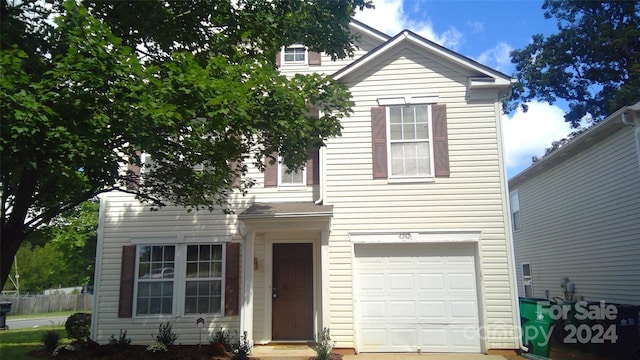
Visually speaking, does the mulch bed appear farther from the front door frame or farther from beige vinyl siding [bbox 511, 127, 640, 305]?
beige vinyl siding [bbox 511, 127, 640, 305]

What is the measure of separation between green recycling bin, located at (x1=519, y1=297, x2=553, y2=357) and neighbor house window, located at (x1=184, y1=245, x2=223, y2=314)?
688 cm

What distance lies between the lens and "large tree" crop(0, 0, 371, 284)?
20.2 feet

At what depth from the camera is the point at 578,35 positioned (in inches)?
937

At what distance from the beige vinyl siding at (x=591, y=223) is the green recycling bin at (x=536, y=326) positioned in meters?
3.08

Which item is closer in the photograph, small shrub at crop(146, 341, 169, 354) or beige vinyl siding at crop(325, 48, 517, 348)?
small shrub at crop(146, 341, 169, 354)

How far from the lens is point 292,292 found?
11.2 metres

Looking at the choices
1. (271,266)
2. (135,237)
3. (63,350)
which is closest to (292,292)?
(271,266)

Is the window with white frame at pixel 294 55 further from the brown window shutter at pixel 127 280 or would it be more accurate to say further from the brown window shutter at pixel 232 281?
the brown window shutter at pixel 127 280

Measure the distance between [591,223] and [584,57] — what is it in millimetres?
13956

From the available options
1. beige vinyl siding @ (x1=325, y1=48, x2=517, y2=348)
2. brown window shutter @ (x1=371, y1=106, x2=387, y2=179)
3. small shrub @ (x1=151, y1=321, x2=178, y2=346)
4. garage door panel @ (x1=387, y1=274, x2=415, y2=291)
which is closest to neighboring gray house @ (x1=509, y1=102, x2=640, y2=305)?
beige vinyl siding @ (x1=325, y1=48, x2=517, y2=348)

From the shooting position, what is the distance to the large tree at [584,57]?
22250 millimetres

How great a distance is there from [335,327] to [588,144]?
898 cm

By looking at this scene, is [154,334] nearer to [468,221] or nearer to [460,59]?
[468,221]

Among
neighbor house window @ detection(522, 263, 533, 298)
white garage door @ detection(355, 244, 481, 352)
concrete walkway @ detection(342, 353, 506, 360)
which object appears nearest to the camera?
concrete walkway @ detection(342, 353, 506, 360)
